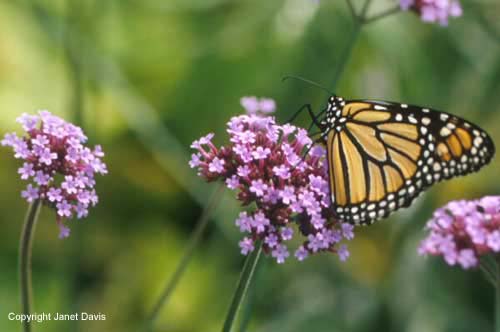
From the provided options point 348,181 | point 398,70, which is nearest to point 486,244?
point 348,181

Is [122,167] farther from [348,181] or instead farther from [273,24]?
[348,181]

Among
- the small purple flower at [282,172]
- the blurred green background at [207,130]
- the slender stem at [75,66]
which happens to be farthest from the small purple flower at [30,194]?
the blurred green background at [207,130]

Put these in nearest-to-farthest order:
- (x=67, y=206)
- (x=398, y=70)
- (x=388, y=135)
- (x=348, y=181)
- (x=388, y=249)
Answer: (x=67, y=206) < (x=348, y=181) < (x=388, y=135) < (x=398, y=70) < (x=388, y=249)

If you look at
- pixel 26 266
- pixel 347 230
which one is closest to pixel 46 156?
pixel 26 266

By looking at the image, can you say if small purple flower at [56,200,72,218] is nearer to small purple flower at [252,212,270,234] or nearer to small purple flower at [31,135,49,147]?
small purple flower at [31,135,49,147]

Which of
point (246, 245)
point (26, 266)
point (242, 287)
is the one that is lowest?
point (26, 266)

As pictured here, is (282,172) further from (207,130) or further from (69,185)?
(207,130)
